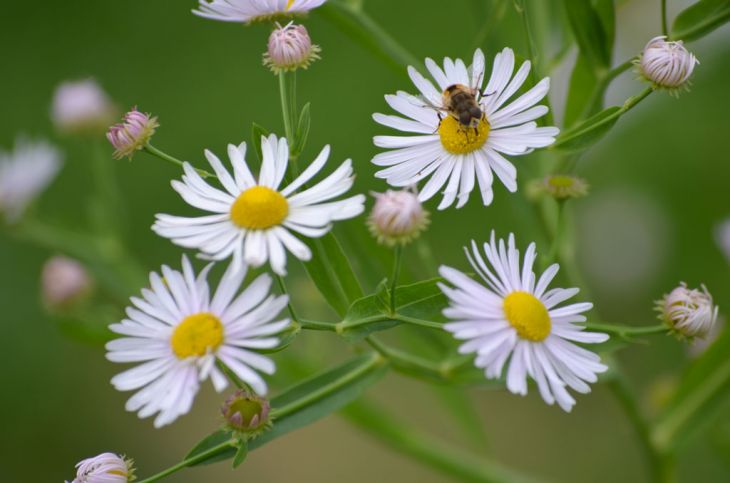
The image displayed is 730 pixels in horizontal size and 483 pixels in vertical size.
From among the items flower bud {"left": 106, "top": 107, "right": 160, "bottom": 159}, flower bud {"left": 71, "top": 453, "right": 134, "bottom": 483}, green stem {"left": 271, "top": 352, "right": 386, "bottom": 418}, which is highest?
flower bud {"left": 106, "top": 107, "right": 160, "bottom": 159}

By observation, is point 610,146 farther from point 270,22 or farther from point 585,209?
point 270,22

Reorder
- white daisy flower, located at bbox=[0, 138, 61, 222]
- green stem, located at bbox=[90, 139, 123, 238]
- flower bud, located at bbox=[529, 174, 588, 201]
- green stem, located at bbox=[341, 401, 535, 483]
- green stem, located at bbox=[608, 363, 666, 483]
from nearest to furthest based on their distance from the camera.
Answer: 1. flower bud, located at bbox=[529, 174, 588, 201]
2. green stem, located at bbox=[608, 363, 666, 483]
3. green stem, located at bbox=[341, 401, 535, 483]
4. green stem, located at bbox=[90, 139, 123, 238]
5. white daisy flower, located at bbox=[0, 138, 61, 222]

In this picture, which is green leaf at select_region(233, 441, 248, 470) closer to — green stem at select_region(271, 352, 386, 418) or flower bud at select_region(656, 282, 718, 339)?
green stem at select_region(271, 352, 386, 418)

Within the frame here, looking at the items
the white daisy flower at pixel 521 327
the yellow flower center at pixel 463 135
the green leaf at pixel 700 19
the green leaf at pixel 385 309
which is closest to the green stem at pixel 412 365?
the green leaf at pixel 385 309

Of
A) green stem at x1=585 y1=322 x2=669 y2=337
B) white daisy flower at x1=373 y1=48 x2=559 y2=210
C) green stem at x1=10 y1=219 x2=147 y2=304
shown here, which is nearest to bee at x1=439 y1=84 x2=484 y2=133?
white daisy flower at x1=373 y1=48 x2=559 y2=210

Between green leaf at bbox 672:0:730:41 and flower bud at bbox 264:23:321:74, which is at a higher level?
flower bud at bbox 264:23:321:74

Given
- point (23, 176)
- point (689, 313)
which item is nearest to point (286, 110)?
point (689, 313)
